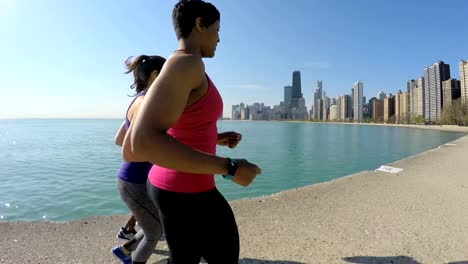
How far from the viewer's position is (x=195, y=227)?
1.56 m

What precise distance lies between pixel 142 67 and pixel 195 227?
1.58 meters

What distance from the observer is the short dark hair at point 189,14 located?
4.82 ft

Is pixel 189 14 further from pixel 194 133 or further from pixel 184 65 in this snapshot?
pixel 194 133

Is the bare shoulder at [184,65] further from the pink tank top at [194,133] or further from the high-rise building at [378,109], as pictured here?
the high-rise building at [378,109]

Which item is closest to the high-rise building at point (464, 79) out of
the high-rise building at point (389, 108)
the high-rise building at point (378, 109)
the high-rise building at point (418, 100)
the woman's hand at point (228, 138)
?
the high-rise building at point (418, 100)

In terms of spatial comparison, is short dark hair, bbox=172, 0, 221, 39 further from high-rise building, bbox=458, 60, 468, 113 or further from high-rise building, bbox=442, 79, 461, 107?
high-rise building, bbox=442, 79, 461, 107

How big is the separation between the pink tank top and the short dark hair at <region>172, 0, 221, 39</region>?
26 centimetres

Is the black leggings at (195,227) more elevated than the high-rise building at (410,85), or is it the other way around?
the high-rise building at (410,85)

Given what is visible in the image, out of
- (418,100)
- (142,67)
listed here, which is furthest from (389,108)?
(142,67)

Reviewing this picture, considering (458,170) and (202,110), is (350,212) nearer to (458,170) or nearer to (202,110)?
(202,110)

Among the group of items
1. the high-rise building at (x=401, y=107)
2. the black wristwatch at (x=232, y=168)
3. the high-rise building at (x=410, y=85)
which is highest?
the high-rise building at (x=410, y=85)

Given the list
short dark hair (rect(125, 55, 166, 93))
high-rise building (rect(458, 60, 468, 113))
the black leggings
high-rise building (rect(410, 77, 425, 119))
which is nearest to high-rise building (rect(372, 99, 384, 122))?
high-rise building (rect(410, 77, 425, 119))

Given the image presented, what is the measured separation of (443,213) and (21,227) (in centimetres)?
706

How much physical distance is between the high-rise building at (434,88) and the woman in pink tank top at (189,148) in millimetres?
158024
